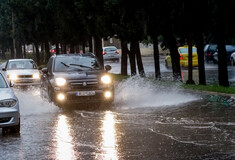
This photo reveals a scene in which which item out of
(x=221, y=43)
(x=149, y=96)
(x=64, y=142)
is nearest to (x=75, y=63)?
(x=149, y=96)

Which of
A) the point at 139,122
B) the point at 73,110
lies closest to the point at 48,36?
the point at 73,110

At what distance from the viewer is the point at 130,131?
11258 mm

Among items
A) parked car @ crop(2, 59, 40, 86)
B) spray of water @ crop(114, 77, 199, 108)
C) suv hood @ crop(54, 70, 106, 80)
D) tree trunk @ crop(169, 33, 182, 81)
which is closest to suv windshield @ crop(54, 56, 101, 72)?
suv hood @ crop(54, 70, 106, 80)

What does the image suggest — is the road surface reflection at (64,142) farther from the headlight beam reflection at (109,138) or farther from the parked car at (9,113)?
the parked car at (9,113)

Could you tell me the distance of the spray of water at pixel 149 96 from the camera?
Result: 17.3 m

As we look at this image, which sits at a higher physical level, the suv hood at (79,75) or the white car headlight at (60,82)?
the suv hood at (79,75)

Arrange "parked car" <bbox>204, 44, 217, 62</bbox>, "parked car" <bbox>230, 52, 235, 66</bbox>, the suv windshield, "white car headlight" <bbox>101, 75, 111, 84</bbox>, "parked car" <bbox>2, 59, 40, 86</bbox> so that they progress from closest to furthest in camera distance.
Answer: "white car headlight" <bbox>101, 75, 111, 84</bbox> → the suv windshield → "parked car" <bbox>2, 59, 40, 86</bbox> → "parked car" <bbox>230, 52, 235, 66</bbox> → "parked car" <bbox>204, 44, 217, 62</bbox>

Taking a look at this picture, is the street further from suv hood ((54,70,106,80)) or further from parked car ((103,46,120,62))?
parked car ((103,46,120,62))

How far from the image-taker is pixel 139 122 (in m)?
12.7

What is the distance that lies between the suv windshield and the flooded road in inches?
48.1

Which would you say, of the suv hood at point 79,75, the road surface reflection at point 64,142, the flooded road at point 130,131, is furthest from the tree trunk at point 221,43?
the road surface reflection at point 64,142

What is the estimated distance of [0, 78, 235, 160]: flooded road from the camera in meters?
8.88

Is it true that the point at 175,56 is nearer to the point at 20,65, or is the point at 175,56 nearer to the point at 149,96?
the point at 149,96

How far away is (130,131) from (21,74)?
1580cm
